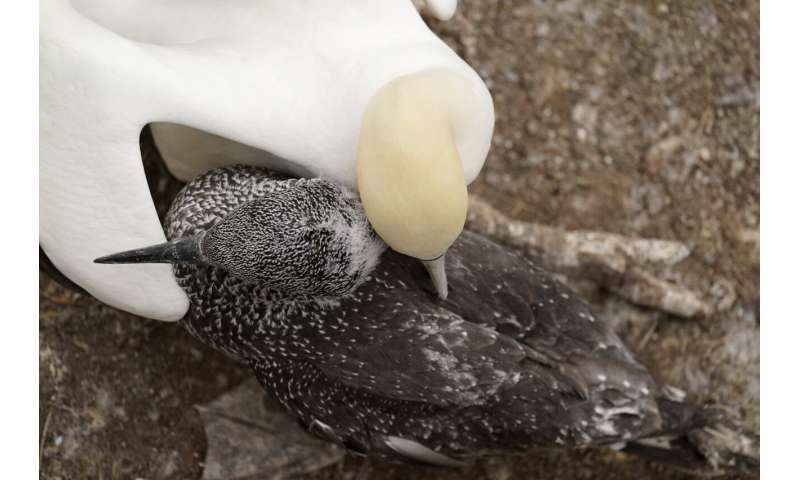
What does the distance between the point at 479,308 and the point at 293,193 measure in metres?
0.44

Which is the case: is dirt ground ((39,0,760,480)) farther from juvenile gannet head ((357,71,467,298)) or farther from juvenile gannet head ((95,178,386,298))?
juvenile gannet head ((357,71,467,298))

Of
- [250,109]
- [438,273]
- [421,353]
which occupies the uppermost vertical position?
[250,109]

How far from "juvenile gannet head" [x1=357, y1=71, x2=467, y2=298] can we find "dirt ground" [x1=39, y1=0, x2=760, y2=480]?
92cm

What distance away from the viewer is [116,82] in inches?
52.2

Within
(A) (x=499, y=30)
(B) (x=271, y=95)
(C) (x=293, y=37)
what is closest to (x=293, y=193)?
(B) (x=271, y=95)

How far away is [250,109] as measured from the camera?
138 centimetres

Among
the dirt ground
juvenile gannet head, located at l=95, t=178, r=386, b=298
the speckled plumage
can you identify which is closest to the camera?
juvenile gannet head, located at l=95, t=178, r=386, b=298

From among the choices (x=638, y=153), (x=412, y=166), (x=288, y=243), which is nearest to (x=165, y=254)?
(x=288, y=243)

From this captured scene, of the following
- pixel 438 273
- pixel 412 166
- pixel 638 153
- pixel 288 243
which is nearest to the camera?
pixel 412 166

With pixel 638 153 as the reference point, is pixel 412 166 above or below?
above

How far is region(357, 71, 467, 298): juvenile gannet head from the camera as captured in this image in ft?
4.04

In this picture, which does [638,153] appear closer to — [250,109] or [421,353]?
[421,353]

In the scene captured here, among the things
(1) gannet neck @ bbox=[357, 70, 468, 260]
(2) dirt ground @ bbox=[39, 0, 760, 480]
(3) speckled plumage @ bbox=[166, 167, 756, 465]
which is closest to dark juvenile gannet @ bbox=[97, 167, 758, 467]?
(3) speckled plumage @ bbox=[166, 167, 756, 465]

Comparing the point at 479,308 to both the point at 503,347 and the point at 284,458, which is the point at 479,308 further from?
the point at 284,458
